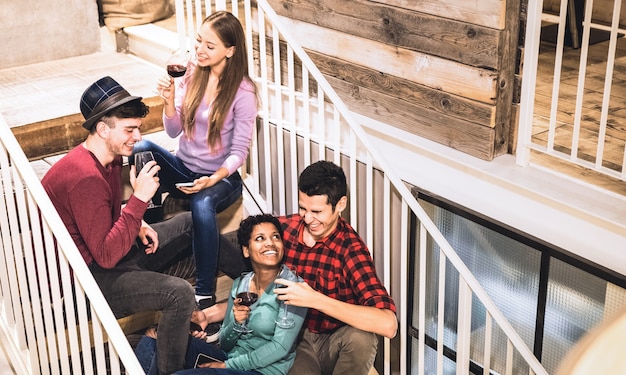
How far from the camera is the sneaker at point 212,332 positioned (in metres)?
2.92

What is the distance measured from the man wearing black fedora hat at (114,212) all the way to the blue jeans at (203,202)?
1.18 ft

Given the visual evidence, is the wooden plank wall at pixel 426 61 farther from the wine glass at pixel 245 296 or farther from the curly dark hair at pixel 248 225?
the wine glass at pixel 245 296

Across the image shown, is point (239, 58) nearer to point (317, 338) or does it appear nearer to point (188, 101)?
point (188, 101)

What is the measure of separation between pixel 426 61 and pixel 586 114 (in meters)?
1.07

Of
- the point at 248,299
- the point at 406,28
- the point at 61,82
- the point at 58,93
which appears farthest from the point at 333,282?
the point at 61,82

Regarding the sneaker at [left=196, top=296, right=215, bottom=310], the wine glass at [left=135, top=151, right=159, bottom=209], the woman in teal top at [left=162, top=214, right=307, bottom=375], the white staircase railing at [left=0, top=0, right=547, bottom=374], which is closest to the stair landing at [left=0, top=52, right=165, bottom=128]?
the white staircase railing at [left=0, top=0, right=547, bottom=374]

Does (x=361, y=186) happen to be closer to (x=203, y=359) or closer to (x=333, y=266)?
(x=333, y=266)

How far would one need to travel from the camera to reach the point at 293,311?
2547mm

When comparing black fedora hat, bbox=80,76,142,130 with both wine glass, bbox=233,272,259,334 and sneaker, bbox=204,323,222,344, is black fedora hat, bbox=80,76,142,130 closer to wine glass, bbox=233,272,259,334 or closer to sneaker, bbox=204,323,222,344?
wine glass, bbox=233,272,259,334

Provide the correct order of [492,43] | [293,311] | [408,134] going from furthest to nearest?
1. [408,134]
2. [492,43]
3. [293,311]

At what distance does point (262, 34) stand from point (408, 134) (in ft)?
2.78

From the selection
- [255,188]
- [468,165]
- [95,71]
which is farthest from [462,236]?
[95,71]

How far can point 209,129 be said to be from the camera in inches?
123

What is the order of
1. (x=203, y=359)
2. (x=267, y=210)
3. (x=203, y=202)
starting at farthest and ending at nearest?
(x=267, y=210), (x=203, y=202), (x=203, y=359)
